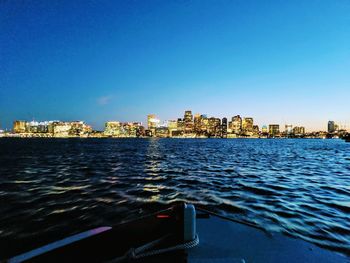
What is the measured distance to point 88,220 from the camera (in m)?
10.1

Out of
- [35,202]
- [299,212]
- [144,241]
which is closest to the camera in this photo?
[144,241]

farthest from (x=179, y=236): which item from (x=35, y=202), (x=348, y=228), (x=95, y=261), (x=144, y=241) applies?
(x=35, y=202)

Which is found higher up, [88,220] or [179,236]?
[179,236]

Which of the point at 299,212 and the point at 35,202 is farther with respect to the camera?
the point at 35,202

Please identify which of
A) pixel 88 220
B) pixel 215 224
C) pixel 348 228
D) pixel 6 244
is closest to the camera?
pixel 215 224

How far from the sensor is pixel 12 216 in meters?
10.6

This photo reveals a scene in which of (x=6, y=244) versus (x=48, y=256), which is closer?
(x=48, y=256)

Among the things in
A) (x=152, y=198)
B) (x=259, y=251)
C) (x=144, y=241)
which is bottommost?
(x=152, y=198)

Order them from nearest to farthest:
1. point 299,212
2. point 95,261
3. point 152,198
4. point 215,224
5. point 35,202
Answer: point 95,261 → point 215,224 → point 299,212 → point 35,202 → point 152,198

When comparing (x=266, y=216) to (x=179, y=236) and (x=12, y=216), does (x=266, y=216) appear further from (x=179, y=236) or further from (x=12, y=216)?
(x=12, y=216)

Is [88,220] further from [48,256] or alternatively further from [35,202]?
[48,256]

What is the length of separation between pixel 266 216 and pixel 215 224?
5488mm

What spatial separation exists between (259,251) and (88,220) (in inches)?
304

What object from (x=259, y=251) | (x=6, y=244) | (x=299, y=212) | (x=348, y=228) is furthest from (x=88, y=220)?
(x=348, y=228)
